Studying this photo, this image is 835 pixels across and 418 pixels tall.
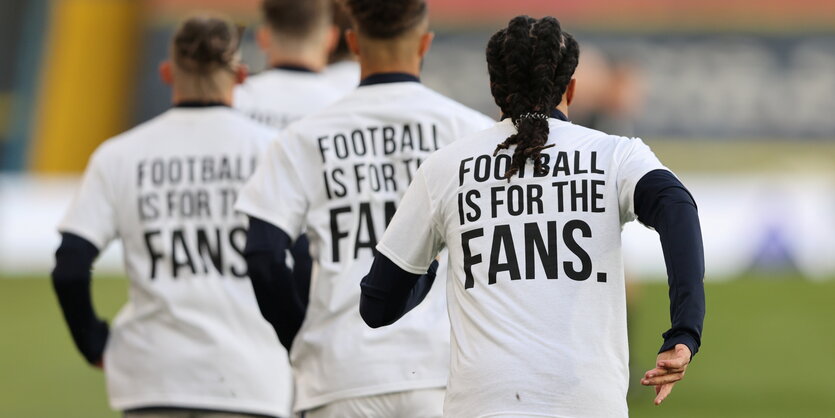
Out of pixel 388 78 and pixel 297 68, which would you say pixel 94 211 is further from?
pixel 297 68

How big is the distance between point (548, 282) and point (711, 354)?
29.9 feet

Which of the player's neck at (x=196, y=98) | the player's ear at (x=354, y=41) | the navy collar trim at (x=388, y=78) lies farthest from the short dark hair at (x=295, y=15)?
the navy collar trim at (x=388, y=78)

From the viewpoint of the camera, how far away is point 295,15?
5996mm

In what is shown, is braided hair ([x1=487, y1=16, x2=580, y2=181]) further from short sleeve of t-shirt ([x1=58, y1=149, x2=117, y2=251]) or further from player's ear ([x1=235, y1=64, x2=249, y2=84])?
short sleeve of t-shirt ([x1=58, y1=149, x2=117, y2=251])

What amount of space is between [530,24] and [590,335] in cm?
81

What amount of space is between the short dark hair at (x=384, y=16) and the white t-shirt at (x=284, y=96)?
4.72 ft

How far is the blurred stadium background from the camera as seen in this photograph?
1684 cm

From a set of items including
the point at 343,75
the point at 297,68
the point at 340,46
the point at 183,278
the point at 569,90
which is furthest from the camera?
the point at 340,46

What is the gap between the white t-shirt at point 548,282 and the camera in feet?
11.5

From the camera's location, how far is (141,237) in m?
5.02

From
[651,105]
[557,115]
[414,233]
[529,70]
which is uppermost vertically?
[651,105]

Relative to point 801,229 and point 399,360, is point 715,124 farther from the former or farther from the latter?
point 399,360

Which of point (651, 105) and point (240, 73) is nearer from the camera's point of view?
point (240, 73)

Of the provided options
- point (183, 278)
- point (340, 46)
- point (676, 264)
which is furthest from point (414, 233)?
point (340, 46)
